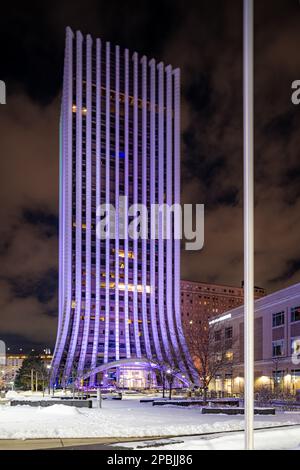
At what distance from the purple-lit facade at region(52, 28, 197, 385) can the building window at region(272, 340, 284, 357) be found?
2640 inches

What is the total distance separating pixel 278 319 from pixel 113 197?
3600 inches

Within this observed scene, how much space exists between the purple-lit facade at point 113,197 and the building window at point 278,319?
67.2 metres

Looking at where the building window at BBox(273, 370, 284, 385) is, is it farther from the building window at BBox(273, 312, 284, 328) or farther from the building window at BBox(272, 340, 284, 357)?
the building window at BBox(273, 312, 284, 328)

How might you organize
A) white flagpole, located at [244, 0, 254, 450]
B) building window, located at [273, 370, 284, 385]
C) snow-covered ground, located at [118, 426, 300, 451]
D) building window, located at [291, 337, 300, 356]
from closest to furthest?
white flagpole, located at [244, 0, 254, 450], snow-covered ground, located at [118, 426, 300, 451], building window, located at [291, 337, 300, 356], building window, located at [273, 370, 284, 385]

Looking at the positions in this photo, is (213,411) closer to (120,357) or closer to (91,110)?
Answer: (120,357)

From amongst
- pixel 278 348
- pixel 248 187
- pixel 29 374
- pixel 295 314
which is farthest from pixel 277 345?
pixel 248 187

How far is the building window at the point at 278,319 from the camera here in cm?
7760

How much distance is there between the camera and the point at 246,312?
11.6 m

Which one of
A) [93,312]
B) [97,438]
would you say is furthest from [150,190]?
[97,438]

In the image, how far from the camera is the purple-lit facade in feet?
497

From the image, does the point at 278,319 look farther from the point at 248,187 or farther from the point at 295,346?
the point at 248,187

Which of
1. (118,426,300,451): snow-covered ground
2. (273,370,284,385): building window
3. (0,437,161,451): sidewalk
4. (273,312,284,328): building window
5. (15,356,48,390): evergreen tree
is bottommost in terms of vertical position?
(15,356,48,390): evergreen tree

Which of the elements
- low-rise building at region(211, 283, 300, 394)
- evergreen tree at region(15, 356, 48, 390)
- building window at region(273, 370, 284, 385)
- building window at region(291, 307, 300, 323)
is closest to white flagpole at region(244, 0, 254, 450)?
low-rise building at region(211, 283, 300, 394)

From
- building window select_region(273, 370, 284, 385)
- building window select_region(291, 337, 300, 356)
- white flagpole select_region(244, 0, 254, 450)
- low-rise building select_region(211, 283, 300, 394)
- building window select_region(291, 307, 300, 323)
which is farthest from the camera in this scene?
building window select_region(273, 370, 284, 385)
